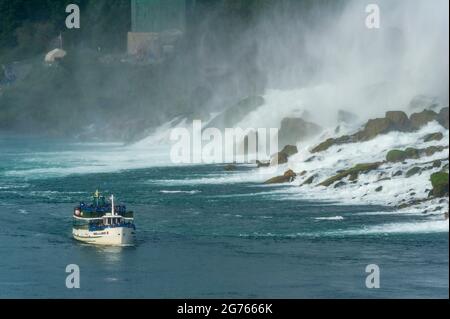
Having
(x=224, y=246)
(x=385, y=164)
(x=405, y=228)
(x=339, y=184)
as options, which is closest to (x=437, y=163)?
(x=385, y=164)

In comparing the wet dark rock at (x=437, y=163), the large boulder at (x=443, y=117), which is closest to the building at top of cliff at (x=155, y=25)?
the large boulder at (x=443, y=117)

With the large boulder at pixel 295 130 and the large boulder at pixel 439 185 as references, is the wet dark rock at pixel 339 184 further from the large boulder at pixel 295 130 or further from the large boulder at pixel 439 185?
the large boulder at pixel 295 130

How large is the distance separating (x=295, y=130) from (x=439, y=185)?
1073 inches

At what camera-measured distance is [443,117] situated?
3164 inches

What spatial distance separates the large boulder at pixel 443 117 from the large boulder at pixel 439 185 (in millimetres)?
12313

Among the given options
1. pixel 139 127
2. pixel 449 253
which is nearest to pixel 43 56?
pixel 139 127

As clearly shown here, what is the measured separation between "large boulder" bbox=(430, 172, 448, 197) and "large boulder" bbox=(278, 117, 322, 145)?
25082 mm

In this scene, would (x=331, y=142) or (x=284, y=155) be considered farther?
(x=284, y=155)

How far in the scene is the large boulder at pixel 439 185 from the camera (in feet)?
219

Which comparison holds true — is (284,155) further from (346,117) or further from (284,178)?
(346,117)

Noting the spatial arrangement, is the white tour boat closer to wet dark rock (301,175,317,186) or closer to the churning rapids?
the churning rapids

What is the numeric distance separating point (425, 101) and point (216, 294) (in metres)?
35.5

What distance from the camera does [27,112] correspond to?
140 meters
